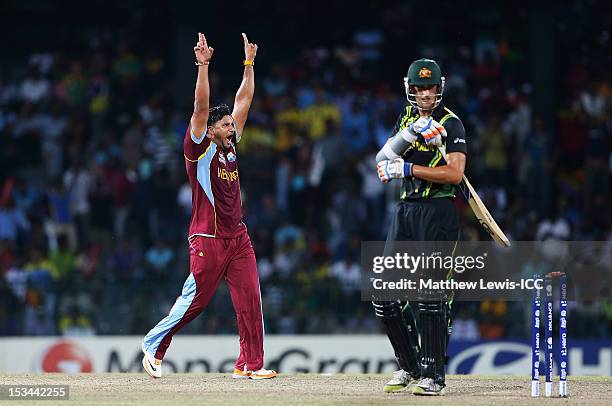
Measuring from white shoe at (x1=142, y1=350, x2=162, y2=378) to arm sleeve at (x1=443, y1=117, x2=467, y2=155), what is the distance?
2.87 meters

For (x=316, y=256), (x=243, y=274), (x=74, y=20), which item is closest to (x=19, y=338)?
(x=316, y=256)

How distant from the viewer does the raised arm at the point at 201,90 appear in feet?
30.2

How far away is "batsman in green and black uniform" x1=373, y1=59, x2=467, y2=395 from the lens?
8562 millimetres

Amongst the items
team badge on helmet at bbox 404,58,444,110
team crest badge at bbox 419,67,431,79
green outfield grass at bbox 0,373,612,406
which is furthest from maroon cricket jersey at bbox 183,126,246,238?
team crest badge at bbox 419,67,431,79

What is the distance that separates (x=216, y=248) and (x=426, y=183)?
6.00ft

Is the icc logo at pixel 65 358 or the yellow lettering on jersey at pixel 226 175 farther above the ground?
the yellow lettering on jersey at pixel 226 175

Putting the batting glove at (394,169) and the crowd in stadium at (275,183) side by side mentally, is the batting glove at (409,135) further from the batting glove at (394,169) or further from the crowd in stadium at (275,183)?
the crowd in stadium at (275,183)

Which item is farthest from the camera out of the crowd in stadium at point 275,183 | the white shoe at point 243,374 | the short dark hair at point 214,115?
the crowd in stadium at point 275,183

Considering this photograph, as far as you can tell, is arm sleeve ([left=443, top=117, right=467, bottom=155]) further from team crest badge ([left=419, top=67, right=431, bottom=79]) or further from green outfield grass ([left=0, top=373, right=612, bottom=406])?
green outfield grass ([left=0, top=373, right=612, bottom=406])

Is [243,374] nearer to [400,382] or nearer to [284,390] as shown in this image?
[284,390]

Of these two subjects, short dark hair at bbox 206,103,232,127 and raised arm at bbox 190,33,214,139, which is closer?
raised arm at bbox 190,33,214,139

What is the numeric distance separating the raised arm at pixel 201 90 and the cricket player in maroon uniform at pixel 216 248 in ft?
0.33

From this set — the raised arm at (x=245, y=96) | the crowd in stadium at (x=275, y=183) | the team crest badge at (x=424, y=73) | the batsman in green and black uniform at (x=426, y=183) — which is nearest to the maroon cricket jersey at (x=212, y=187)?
the raised arm at (x=245, y=96)

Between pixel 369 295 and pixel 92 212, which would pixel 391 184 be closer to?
pixel 92 212
